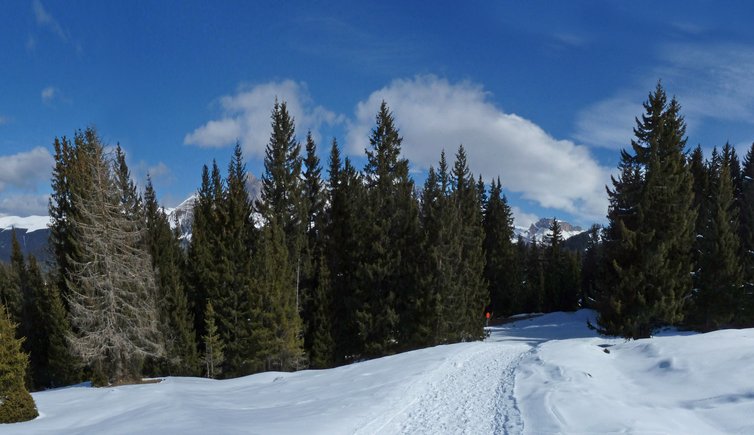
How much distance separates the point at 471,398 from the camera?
475 inches

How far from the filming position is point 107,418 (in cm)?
1273

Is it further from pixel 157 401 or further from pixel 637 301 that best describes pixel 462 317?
pixel 157 401

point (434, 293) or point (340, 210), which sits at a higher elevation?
point (340, 210)

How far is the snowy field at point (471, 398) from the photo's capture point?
31.1 ft

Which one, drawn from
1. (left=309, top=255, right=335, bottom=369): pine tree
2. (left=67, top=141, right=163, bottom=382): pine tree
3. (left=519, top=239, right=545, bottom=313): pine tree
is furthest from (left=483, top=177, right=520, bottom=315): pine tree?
(left=67, top=141, right=163, bottom=382): pine tree

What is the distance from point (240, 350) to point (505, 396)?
20.0 meters

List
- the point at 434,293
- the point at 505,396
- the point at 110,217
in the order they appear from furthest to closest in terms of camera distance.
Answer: the point at 434,293
the point at 110,217
the point at 505,396

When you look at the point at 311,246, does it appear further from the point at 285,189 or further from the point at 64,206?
the point at 64,206

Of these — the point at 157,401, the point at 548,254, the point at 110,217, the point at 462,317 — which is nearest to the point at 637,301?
the point at 462,317

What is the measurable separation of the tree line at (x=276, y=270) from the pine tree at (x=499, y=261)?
47.6ft

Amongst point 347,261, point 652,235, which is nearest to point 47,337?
point 347,261

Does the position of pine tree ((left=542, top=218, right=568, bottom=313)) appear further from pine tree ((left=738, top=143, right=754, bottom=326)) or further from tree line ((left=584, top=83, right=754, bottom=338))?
tree line ((left=584, top=83, right=754, bottom=338))

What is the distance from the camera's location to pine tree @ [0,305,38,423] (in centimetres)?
1325

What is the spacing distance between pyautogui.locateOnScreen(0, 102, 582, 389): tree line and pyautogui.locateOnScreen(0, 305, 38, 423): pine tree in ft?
22.2
